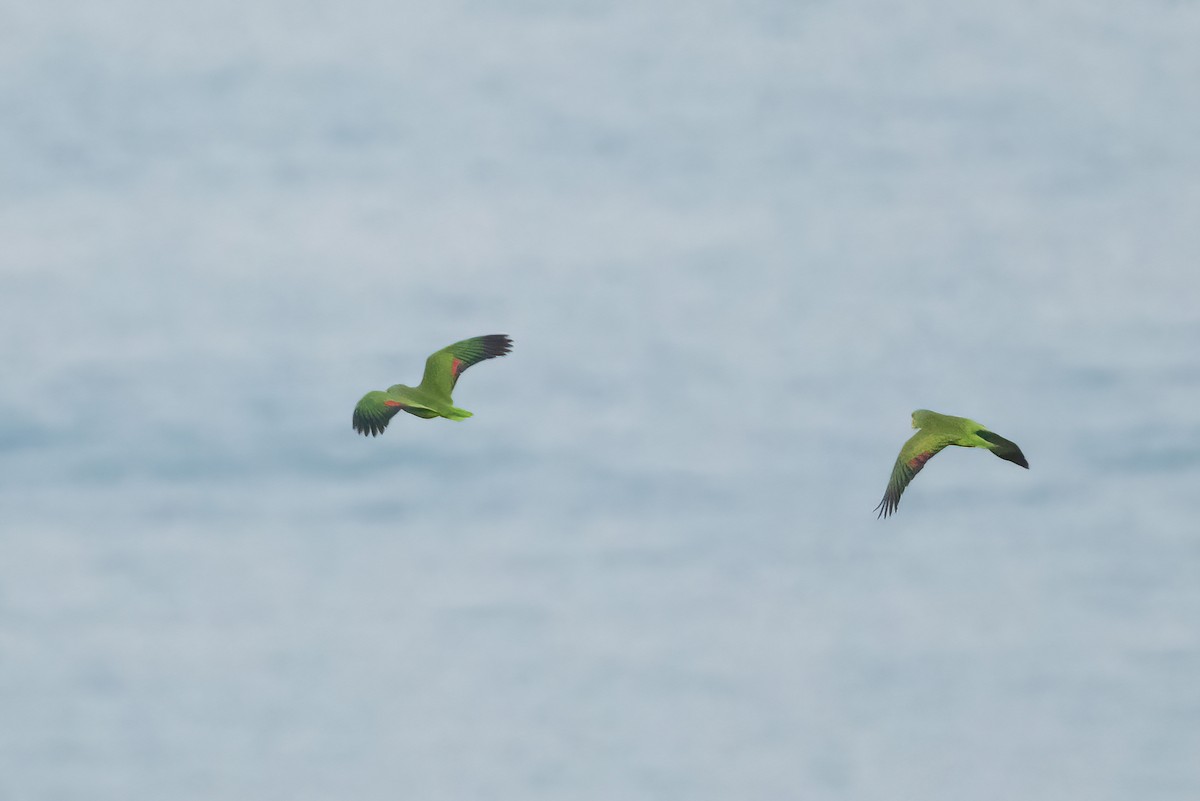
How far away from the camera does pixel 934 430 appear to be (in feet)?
181

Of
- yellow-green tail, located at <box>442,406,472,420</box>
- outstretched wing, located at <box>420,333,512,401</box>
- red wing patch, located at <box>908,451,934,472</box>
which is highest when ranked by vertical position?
outstretched wing, located at <box>420,333,512,401</box>

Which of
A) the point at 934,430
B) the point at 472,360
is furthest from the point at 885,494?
the point at 472,360

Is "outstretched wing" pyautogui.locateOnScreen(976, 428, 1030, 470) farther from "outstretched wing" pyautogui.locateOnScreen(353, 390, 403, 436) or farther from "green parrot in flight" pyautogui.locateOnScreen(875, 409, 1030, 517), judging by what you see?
"outstretched wing" pyautogui.locateOnScreen(353, 390, 403, 436)

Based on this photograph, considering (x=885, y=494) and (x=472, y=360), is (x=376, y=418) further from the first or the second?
(x=885, y=494)

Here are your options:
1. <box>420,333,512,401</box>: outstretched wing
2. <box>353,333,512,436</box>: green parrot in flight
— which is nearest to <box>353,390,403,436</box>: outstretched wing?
<box>353,333,512,436</box>: green parrot in flight

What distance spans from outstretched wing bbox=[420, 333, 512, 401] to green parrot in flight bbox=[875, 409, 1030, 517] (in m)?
15.7

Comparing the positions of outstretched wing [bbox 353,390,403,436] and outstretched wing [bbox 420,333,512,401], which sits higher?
outstretched wing [bbox 420,333,512,401]

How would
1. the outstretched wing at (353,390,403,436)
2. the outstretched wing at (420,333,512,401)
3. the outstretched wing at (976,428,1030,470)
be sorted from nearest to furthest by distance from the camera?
the outstretched wing at (976,428,1030,470) < the outstretched wing at (353,390,403,436) < the outstretched wing at (420,333,512,401)

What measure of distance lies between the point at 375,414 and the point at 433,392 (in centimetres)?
325

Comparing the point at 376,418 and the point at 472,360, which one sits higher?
the point at 472,360

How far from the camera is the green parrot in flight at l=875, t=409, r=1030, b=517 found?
54.3 metres

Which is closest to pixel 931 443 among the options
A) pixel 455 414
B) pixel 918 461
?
pixel 918 461

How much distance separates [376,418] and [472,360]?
19.1 feet

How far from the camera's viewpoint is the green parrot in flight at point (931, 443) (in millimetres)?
54281
